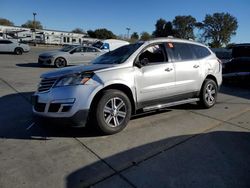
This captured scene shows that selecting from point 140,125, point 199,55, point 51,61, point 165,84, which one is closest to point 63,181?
point 140,125

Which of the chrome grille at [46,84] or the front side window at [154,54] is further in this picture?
the front side window at [154,54]

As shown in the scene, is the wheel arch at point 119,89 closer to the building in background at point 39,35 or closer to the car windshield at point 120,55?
the car windshield at point 120,55

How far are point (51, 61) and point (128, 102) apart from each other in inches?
470

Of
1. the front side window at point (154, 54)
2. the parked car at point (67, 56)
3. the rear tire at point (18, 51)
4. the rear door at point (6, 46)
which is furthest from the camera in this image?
the rear tire at point (18, 51)

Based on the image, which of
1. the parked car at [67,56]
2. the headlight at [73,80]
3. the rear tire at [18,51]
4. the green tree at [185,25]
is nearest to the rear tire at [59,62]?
the parked car at [67,56]

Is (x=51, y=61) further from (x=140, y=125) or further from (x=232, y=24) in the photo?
(x=232, y=24)

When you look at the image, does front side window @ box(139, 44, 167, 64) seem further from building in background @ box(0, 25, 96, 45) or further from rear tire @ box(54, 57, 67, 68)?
building in background @ box(0, 25, 96, 45)

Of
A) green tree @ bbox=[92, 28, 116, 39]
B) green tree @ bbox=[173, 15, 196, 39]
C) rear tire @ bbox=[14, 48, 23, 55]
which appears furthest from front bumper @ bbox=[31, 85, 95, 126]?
green tree @ bbox=[173, 15, 196, 39]

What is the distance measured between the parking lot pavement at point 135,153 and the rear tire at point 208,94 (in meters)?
0.55

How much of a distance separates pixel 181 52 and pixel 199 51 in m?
0.76

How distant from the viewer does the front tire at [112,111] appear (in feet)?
14.1

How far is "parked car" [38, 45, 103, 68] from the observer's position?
15531 millimetres

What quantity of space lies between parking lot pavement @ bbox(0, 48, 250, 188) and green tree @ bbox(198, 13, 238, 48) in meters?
81.4

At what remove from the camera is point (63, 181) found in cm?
305
